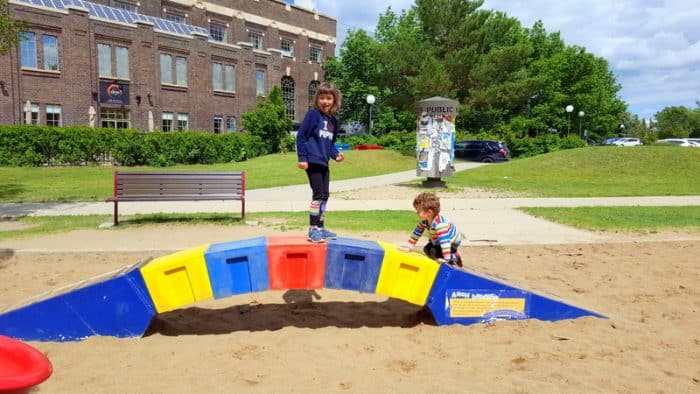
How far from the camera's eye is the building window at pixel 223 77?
131 feet

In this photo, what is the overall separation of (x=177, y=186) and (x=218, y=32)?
131 feet

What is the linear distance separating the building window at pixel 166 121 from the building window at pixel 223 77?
4563mm

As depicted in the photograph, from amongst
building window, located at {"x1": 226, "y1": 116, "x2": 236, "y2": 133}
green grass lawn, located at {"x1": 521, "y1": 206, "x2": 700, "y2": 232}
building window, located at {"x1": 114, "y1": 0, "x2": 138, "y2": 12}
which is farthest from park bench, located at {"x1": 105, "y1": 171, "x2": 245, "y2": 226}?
building window, located at {"x1": 114, "y1": 0, "x2": 138, "y2": 12}

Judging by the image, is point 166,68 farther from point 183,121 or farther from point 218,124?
point 218,124

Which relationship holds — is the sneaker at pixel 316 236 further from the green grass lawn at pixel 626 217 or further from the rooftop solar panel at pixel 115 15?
the rooftop solar panel at pixel 115 15

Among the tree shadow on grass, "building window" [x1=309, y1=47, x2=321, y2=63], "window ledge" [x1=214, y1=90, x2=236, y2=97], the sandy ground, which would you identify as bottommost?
the sandy ground

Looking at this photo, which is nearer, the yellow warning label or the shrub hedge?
the yellow warning label

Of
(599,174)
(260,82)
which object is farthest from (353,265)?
(260,82)

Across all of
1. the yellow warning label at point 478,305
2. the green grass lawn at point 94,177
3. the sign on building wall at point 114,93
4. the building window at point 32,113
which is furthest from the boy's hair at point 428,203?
the sign on building wall at point 114,93

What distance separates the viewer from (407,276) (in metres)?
4.54

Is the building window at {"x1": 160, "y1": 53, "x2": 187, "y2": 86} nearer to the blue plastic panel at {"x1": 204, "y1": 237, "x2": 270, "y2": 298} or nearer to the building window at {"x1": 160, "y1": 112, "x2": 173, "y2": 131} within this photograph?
the building window at {"x1": 160, "y1": 112, "x2": 173, "y2": 131}

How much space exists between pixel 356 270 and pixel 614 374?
2.07 metres

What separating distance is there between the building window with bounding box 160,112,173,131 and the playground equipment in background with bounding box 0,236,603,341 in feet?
112

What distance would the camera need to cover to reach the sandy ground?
3.54 meters
